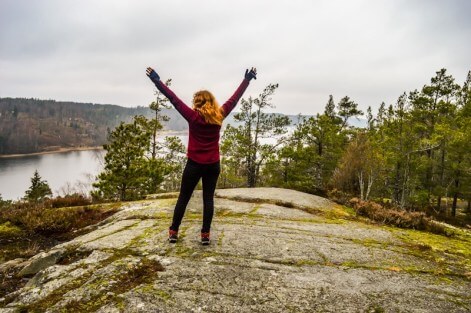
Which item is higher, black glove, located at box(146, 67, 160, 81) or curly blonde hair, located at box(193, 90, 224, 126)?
black glove, located at box(146, 67, 160, 81)

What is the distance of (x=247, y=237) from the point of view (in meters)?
4.62

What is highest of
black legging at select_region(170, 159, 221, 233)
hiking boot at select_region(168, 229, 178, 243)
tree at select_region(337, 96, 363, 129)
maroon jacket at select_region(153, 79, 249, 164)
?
tree at select_region(337, 96, 363, 129)

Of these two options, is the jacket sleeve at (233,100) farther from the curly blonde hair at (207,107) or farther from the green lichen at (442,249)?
the green lichen at (442,249)

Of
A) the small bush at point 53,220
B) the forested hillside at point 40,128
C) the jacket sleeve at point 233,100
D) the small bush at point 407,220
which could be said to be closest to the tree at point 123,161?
the small bush at point 53,220

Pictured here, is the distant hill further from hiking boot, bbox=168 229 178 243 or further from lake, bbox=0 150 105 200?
hiking boot, bbox=168 229 178 243

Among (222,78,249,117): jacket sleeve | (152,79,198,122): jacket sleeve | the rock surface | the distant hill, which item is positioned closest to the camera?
the rock surface

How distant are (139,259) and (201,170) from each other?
1367 millimetres

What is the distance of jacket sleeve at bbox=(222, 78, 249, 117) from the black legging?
2.55ft

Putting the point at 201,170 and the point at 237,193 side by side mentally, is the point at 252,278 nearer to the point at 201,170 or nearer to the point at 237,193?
the point at 201,170

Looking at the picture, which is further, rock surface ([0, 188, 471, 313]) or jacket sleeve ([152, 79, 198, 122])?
jacket sleeve ([152, 79, 198, 122])

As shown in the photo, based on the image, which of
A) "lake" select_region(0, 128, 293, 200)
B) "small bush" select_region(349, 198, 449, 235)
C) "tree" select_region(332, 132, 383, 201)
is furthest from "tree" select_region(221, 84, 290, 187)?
"lake" select_region(0, 128, 293, 200)

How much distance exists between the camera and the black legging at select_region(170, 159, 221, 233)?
13.4 feet

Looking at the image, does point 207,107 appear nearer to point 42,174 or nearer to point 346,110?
point 346,110

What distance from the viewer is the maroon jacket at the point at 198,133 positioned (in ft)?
12.9
